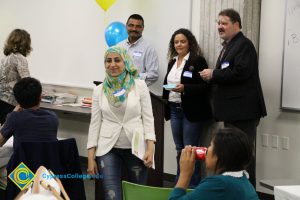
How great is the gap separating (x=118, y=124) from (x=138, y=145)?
19cm

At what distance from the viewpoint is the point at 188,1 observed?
17.5 ft

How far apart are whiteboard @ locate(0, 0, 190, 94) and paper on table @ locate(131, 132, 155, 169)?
2383 mm

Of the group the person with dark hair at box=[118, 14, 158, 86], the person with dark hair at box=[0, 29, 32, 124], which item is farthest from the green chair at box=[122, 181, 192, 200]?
the person with dark hair at box=[0, 29, 32, 124]

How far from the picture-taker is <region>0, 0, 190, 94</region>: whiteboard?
558 centimetres

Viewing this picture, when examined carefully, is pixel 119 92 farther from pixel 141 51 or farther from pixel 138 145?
pixel 141 51

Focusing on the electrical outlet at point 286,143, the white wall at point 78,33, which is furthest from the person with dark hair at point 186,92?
the electrical outlet at point 286,143

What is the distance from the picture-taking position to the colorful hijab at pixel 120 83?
3.24 metres

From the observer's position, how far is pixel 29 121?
10.6 feet

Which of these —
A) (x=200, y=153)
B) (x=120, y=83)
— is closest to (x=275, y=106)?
(x=120, y=83)

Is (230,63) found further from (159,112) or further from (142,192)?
(142,192)

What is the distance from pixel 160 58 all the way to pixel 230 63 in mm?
1409

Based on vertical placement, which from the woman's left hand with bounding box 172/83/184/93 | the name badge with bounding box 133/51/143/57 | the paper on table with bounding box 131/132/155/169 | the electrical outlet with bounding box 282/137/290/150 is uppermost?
the name badge with bounding box 133/51/143/57

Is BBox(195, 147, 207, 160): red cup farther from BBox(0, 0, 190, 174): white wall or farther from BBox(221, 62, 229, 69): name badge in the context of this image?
BBox(0, 0, 190, 174): white wall

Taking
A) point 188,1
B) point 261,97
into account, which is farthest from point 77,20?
point 261,97
